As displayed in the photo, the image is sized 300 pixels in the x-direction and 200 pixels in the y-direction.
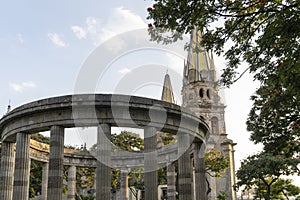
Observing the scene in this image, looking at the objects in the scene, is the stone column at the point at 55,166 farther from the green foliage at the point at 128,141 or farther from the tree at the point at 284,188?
the tree at the point at 284,188

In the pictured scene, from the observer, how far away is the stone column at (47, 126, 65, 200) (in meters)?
25.8

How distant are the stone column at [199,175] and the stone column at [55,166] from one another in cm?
1259

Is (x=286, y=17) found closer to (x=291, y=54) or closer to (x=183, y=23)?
(x=291, y=54)

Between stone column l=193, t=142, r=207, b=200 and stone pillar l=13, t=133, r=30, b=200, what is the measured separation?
49.6ft

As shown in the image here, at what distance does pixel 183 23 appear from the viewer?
48.7 ft

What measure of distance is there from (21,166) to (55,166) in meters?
4.08

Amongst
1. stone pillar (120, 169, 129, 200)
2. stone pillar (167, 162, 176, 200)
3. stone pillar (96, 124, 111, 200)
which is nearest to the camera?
stone pillar (96, 124, 111, 200)

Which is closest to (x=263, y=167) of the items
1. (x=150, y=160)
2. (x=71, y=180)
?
(x=71, y=180)

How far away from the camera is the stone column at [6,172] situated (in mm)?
30734

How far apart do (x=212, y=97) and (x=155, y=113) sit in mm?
69334

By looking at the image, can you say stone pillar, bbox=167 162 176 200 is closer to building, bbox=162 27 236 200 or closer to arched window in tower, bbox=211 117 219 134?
building, bbox=162 27 236 200

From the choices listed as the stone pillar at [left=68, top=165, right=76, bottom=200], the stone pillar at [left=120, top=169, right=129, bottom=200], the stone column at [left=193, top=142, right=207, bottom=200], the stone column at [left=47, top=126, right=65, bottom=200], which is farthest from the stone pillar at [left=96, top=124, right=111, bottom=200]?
the stone pillar at [left=120, top=169, right=129, bottom=200]

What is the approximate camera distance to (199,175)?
105ft

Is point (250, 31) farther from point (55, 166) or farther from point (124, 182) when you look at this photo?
point (124, 182)
